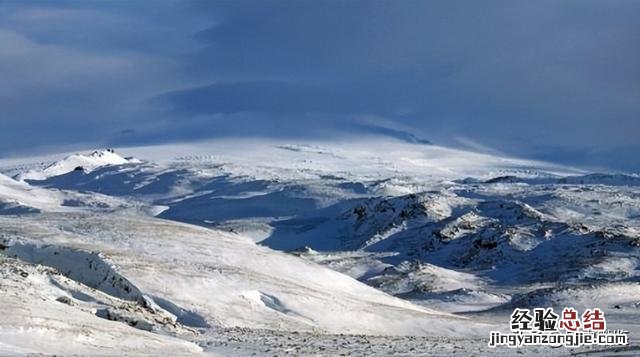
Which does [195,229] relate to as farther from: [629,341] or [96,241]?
[629,341]

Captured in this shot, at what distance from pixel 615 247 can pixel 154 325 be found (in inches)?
3710

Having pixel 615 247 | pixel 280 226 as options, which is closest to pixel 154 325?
pixel 615 247

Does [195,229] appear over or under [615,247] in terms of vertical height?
under

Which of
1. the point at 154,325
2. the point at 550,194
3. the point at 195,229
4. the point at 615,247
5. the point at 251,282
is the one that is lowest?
the point at 154,325

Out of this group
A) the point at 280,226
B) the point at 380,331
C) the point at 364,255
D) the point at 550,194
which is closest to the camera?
the point at 380,331

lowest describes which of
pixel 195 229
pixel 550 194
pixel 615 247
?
pixel 195 229

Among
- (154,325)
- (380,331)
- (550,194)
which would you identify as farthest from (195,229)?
(550,194)

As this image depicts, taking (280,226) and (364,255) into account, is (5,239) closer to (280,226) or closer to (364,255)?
(364,255)

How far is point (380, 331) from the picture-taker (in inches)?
2105

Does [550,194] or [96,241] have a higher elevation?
[550,194]

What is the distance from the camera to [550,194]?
7387 inches

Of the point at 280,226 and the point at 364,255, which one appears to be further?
the point at 280,226

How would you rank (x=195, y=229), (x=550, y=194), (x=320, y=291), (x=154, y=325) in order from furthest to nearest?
(x=550, y=194) → (x=195, y=229) → (x=320, y=291) → (x=154, y=325)

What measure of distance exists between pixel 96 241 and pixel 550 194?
5466 inches
